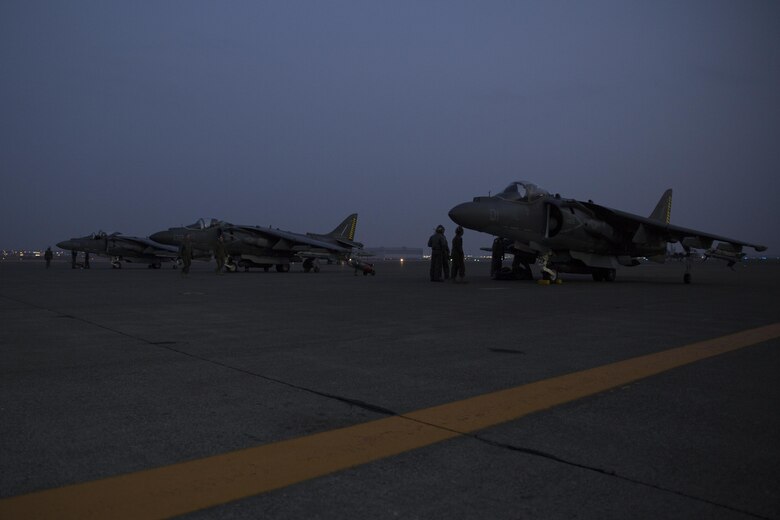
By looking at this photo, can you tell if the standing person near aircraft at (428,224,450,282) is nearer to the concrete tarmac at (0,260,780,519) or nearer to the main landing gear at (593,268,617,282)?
the main landing gear at (593,268,617,282)

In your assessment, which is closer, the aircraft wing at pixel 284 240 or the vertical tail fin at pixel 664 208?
the vertical tail fin at pixel 664 208

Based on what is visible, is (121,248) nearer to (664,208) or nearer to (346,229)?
(346,229)

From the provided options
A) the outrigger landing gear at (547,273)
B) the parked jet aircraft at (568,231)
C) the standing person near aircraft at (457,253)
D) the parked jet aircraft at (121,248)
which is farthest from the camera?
the parked jet aircraft at (121,248)

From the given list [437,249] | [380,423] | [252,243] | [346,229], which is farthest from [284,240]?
[380,423]

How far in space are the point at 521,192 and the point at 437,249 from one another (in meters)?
3.14

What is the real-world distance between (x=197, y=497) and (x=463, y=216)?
14.6 meters

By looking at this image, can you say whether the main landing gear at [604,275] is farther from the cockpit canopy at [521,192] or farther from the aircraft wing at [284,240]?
the aircraft wing at [284,240]

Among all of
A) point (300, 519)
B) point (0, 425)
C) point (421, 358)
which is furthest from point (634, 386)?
point (0, 425)

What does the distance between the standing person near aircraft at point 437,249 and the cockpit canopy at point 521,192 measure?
214cm

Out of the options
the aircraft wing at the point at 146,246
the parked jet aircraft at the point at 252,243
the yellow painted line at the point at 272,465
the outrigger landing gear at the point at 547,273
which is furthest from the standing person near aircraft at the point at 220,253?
the yellow painted line at the point at 272,465

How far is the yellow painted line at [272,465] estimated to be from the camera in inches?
86.7

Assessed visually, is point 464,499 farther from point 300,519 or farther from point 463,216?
point 463,216

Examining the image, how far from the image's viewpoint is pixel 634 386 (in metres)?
4.23

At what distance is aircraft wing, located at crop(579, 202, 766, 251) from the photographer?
1853 centimetres
